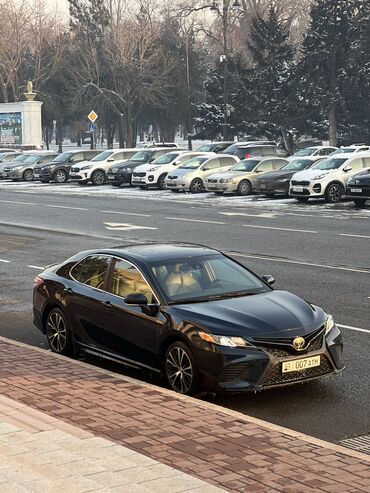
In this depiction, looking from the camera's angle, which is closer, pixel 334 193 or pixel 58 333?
pixel 58 333

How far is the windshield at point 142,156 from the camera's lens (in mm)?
45594

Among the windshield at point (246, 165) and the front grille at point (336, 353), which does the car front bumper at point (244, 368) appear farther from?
the windshield at point (246, 165)

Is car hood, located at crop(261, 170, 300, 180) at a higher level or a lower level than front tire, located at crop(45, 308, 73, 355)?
higher

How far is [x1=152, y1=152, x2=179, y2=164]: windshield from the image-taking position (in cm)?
4303

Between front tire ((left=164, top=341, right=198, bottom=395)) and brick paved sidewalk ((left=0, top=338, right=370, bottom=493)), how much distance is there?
32cm

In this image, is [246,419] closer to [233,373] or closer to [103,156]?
[233,373]

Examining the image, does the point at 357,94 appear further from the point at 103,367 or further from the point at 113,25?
the point at 103,367

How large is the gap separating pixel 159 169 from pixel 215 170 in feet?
10.5

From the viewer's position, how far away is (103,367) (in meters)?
10.7

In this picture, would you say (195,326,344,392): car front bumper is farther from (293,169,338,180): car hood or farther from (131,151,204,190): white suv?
(131,151,204,190): white suv

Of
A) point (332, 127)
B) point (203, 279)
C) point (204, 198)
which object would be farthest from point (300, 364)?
point (332, 127)

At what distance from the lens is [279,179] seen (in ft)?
117

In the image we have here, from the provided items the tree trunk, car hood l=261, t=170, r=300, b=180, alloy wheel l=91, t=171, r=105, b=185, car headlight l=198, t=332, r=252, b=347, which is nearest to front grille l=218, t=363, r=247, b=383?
car headlight l=198, t=332, r=252, b=347

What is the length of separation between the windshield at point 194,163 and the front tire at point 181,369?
103 ft
